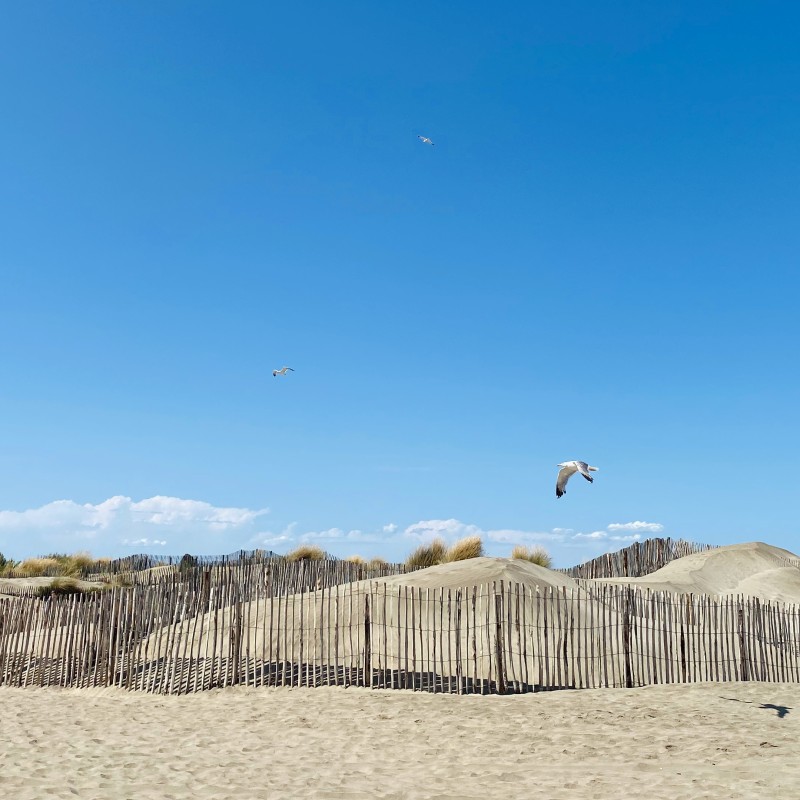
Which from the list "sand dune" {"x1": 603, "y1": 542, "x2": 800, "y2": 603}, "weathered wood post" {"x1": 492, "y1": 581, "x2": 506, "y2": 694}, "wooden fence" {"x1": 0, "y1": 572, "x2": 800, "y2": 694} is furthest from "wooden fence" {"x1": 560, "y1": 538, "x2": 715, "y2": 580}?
"weathered wood post" {"x1": 492, "y1": 581, "x2": 506, "y2": 694}

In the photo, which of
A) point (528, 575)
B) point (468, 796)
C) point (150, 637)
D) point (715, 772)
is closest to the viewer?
point (468, 796)

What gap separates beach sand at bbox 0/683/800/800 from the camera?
23.2ft

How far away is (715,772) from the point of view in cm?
746

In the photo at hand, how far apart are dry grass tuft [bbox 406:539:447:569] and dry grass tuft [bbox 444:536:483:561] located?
229 mm

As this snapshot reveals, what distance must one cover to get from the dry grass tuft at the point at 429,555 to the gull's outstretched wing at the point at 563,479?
41.9 feet

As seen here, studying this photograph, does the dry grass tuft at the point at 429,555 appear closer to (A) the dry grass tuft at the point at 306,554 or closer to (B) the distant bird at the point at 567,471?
(A) the dry grass tuft at the point at 306,554

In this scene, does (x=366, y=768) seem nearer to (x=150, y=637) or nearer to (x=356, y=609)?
(x=356, y=609)

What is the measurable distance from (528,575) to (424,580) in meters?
1.96

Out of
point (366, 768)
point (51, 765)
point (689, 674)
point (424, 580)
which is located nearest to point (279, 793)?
point (366, 768)

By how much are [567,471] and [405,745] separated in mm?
4617

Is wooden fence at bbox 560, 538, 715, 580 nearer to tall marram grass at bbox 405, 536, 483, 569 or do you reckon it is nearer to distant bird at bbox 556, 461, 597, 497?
tall marram grass at bbox 405, 536, 483, 569

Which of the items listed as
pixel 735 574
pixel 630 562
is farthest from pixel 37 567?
pixel 735 574

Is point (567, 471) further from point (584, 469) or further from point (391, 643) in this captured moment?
point (391, 643)

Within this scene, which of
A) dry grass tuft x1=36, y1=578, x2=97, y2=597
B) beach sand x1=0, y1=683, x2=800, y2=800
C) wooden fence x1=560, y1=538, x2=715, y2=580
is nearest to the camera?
beach sand x1=0, y1=683, x2=800, y2=800
